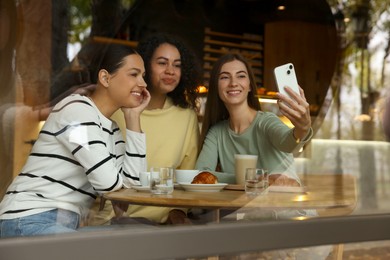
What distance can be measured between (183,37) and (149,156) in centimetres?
48

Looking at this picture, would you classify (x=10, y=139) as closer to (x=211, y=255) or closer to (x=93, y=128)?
(x=93, y=128)

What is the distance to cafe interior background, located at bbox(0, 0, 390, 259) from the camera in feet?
5.87

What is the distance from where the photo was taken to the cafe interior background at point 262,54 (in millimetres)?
1788

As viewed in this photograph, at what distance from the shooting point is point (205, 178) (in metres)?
1.85

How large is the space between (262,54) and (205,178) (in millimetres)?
559

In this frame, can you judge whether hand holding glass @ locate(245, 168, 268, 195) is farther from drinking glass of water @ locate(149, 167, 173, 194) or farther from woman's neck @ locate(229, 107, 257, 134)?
drinking glass of water @ locate(149, 167, 173, 194)

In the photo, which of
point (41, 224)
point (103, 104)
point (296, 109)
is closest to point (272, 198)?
point (296, 109)

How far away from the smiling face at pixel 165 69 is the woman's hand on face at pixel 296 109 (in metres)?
0.34

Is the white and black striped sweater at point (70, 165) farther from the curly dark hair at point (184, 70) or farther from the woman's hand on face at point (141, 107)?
the curly dark hair at point (184, 70)

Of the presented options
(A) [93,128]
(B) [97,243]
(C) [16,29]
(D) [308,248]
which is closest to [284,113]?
(D) [308,248]

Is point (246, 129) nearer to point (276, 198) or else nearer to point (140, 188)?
point (276, 198)

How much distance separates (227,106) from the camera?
6.41 feet

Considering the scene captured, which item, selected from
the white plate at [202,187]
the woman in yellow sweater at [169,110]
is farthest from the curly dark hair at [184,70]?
the white plate at [202,187]

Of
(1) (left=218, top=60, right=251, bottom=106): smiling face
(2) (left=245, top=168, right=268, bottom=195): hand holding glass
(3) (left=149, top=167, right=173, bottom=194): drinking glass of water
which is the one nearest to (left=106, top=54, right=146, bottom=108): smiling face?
(3) (left=149, top=167, right=173, bottom=194): drinking glass of water
